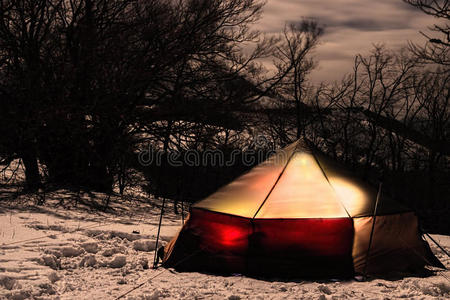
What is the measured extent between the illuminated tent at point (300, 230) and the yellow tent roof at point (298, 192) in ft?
→ 0.05

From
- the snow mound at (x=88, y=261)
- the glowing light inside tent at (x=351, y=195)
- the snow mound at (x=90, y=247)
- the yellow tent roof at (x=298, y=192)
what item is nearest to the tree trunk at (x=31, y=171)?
the snow mound at (x=90, y=247)

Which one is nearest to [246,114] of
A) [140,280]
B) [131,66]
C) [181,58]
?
[181,58]

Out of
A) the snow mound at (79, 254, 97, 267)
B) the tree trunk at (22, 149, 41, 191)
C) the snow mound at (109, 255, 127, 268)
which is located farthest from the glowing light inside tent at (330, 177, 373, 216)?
the tree trunk at (22, 149, 41, 191)

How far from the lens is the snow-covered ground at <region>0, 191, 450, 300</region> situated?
210 inches

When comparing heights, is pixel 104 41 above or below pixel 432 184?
above

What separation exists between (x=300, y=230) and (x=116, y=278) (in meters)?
2.49

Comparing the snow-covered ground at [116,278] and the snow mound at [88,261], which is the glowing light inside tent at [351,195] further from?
the snow mound at [88,261]

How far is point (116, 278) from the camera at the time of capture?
5922 millimetres

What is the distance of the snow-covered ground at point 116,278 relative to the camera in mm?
5336

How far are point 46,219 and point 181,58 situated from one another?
25.7 feet

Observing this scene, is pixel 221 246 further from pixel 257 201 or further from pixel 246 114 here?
pixel 246 114

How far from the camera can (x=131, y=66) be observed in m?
13.2

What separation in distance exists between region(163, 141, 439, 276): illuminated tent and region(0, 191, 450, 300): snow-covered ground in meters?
0.34

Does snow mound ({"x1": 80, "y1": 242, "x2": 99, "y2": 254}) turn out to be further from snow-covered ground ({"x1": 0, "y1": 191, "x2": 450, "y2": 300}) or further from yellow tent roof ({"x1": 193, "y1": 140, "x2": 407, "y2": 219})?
yellow tent roof ({"x1": 193, "y1": 140, "x2": 407, "y2": 219})
